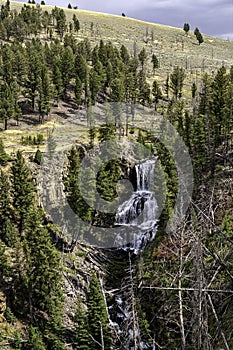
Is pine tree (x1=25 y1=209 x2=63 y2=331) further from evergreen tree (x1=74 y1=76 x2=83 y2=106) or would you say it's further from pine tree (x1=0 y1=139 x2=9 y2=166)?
evergreen tree (x1=74 y1=76 x2=83 y2=106)

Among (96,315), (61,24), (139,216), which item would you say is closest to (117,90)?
(139,216)

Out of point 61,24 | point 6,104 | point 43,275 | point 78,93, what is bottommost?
point 43,275

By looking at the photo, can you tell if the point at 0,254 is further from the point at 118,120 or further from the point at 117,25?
the point at 117,25

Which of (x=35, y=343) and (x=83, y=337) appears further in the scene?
(x=83, y=337)

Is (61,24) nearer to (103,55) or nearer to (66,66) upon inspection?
(103,55)

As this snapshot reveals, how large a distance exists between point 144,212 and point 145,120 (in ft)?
88.7

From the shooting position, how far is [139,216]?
46.3m

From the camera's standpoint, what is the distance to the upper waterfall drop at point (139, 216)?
4306 centimetres

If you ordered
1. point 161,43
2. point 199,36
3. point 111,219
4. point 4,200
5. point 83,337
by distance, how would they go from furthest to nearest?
point 199,36 → point 161,43 → point 111,219 → point 4,200 → point 83,337

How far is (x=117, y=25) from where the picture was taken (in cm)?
13812

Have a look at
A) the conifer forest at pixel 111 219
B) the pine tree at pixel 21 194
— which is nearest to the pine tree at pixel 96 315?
the conifer forest at pixel 111 219

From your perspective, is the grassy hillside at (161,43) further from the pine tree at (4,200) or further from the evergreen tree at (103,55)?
the pine tree at (4,200)

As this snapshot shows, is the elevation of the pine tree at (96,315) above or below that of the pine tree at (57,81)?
below

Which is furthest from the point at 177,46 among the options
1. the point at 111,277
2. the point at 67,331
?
the point at 67,331
